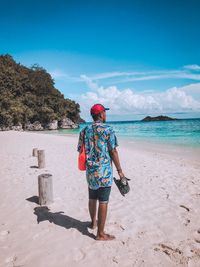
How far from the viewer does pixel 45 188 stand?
213 inches

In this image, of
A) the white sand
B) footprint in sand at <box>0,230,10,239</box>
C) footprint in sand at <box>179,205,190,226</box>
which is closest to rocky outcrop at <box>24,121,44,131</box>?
the white sand

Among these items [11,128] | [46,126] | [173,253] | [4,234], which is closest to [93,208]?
[173,253]

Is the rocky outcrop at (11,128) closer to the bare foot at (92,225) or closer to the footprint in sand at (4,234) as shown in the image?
the footprint in sand at (4,234)

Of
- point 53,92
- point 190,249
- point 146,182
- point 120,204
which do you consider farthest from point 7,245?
point 53,92

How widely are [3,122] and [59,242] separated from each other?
45062mm

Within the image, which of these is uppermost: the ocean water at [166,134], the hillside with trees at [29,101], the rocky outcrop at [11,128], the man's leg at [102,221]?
the hillside with trees at [29,101]

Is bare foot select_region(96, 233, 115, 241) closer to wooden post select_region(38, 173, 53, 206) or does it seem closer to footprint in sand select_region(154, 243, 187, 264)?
footprint in sand select_region(154, 243, 187, 264)

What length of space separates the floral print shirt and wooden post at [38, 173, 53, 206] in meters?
2.20

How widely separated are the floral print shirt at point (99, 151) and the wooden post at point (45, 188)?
220cm

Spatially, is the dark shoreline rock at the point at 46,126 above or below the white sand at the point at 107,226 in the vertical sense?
Result: above

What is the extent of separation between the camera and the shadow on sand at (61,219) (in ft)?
14.1

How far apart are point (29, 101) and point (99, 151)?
177ft

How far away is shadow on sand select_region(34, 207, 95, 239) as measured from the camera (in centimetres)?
429

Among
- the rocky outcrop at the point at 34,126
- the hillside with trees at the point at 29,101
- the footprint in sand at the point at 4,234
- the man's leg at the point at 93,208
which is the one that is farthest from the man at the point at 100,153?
the rocky outcrop at the point at 34,126
